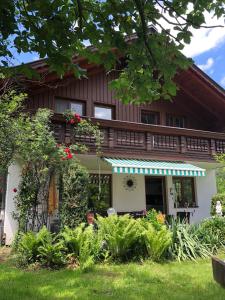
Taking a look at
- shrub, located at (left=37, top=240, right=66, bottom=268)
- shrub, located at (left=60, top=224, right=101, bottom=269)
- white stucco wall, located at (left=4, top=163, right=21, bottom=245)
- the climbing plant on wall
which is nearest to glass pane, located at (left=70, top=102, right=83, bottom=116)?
white stucco wall, located at (left=4, top=163, right=21, bottom=245)

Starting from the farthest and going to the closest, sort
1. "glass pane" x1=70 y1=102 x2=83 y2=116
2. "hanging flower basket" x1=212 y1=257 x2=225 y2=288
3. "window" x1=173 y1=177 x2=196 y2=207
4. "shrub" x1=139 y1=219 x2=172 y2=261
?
"window" x1=173 y1=177 x2=196 y2=207 → "glass pane" x1=70 y1=102 x2=83 y2=116 → "shrub" x1=139 y1=219 x2=172 y2=261 → "hanging flower basket" x1=212 y1=257 x2=225 y2=288

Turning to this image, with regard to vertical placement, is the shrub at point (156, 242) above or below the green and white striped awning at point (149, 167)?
below

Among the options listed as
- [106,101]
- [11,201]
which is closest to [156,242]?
[11,201]

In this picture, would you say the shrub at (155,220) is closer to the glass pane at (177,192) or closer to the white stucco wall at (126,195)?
the white stucco wall at (126,195)

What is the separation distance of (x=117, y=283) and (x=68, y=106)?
10.7 m

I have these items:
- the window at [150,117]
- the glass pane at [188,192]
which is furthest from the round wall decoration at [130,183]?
the window at [150,117]

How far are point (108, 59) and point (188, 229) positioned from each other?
7.43 m

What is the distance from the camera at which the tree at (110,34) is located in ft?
14.4

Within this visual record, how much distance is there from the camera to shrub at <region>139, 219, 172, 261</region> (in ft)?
30.1

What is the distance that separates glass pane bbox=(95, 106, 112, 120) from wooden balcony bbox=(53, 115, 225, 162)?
2443mm

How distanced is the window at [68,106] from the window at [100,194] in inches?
130

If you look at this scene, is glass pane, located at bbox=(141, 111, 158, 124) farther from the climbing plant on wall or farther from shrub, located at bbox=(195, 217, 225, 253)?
shrub, located at bbox=(195, 217, 225, 253)

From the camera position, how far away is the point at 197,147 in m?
16.9

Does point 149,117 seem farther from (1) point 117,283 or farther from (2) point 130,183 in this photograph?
(1) point 117,283
